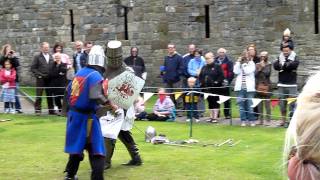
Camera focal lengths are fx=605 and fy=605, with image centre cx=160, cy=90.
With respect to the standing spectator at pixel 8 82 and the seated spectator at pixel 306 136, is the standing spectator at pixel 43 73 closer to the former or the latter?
the standing spectator at pixel 8 82

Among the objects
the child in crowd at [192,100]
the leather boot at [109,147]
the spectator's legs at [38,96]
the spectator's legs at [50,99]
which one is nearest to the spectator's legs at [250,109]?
the child in crowd at [192,100]

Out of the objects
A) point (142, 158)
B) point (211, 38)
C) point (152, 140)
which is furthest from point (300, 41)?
point (142, 158)

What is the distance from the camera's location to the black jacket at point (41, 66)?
16.0 metres

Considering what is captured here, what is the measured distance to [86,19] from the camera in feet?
73.5

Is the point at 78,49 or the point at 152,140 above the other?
the point at 78,49

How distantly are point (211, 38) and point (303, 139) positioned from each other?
19342 millimetres

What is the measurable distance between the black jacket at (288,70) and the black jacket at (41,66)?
608 centimetres

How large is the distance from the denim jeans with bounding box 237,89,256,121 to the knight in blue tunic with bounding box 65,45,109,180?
22.1ft

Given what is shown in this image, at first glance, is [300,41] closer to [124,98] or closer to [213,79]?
[213,79]

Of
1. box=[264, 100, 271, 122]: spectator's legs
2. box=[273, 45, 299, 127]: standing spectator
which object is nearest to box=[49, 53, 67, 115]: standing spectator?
box=[264, 100, 271, 122]: spectator's legs

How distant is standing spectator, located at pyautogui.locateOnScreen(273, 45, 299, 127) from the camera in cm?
1328

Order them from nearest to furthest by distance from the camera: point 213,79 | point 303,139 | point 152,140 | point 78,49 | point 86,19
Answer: point 303,139, point 152,140, point 213,79, point 78,49, point 86,19

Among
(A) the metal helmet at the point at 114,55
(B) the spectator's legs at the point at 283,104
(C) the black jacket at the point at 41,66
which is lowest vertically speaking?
(B) the spectator's legs at the point at 283,104

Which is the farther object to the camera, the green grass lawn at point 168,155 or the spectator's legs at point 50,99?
the spectator's legs at point 50,99
